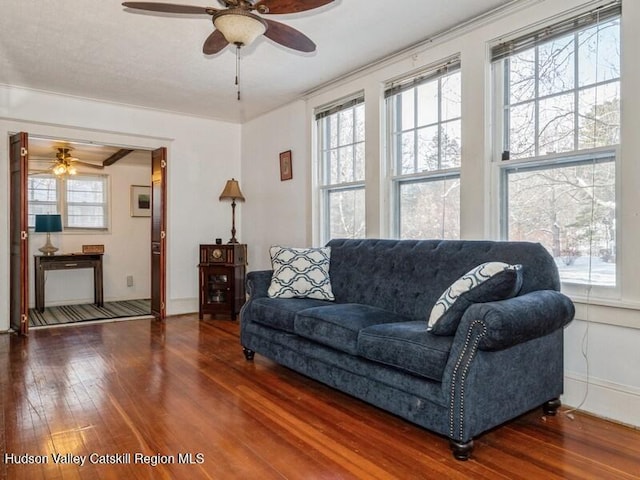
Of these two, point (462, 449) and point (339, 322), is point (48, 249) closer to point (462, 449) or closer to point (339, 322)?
point (339, 322)

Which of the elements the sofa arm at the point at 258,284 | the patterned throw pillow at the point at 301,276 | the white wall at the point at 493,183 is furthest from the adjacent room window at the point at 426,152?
the sofa arm at the point at 258,284

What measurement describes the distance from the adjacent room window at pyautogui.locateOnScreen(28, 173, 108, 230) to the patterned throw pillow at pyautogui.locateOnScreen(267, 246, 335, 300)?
172 inches

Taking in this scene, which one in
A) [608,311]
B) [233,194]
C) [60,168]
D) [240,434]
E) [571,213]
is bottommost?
[240,434]

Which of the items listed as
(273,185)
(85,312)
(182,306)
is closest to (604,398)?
(273,185)

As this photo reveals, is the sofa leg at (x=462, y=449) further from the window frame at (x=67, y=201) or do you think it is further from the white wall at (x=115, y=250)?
the window frame at (x=67, y=201)

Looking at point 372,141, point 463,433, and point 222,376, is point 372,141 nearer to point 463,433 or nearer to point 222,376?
point 222,376

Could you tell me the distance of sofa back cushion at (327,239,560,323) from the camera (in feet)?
8.25

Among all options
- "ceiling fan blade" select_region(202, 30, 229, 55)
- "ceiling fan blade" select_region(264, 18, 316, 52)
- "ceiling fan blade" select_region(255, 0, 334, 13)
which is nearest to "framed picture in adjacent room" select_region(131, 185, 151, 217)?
"ceiling fan blade" select_region(202, 30, 229, 55)

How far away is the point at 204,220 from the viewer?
571 centimetres

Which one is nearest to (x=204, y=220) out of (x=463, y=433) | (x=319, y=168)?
(x=319, y=168)

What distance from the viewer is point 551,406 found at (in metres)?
2.46

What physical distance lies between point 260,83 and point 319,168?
1027 millimetres

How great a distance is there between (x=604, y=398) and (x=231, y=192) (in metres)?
4.25

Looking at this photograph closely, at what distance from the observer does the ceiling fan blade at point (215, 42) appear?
8.16ft
